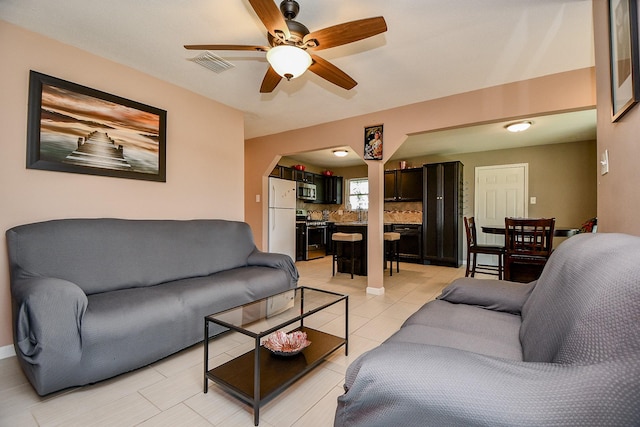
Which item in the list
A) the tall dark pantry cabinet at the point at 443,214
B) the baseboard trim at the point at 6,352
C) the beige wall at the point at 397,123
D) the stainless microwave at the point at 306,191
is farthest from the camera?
the stainless microwave at the point at 306,191

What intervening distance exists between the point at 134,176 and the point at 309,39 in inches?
84.2

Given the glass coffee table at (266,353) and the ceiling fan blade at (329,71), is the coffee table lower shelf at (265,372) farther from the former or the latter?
the ceiling fan blade at (329,71)

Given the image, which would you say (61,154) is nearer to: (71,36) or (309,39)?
(71,36)

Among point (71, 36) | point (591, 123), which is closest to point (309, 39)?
point (71, 36)

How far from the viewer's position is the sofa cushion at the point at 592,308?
60 cm

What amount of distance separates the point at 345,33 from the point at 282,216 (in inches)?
165

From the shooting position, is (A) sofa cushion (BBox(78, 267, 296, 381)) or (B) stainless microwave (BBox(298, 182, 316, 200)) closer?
(A) sofa cushion (BBox(78, 267, 296, 381))

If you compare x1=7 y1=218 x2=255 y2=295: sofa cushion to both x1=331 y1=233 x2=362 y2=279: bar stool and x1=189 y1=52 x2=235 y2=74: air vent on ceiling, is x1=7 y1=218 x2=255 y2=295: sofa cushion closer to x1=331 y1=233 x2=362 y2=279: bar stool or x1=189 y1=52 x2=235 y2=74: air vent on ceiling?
x1=189 y1=52 x2=235 y2=74: air vent on ceiling

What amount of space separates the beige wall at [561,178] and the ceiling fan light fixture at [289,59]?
5475 mm

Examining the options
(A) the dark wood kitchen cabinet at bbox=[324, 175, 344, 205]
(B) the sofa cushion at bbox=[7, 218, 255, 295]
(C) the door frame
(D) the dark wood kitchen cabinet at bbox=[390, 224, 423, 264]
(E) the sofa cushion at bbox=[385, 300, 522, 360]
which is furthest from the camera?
(A) the dark wood kitchen cabinet at bbox=[324, 175, 344, 205]

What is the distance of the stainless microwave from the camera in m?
6.70

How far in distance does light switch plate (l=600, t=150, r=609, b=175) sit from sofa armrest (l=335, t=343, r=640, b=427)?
1.43 meters

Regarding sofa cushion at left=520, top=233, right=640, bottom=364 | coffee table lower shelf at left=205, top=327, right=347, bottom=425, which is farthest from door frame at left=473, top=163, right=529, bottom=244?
sofa cushion at left=520, top=233, right=640, bottom=364

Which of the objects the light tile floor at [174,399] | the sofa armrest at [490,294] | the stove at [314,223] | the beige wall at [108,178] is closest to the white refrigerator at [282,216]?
the stove at [314,223]
